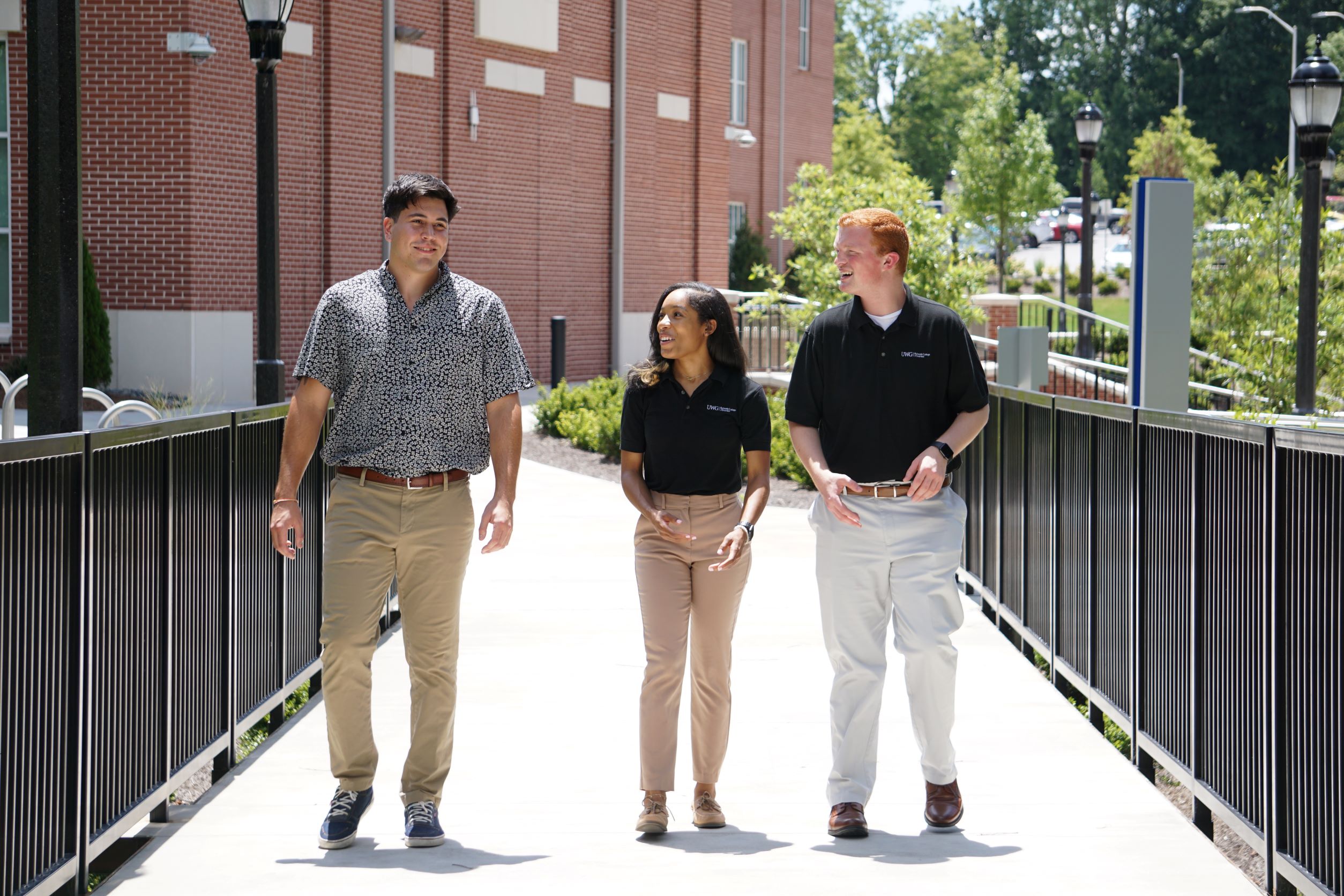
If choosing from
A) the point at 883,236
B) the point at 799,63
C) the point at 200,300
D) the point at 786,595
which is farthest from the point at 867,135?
the point at 883,236

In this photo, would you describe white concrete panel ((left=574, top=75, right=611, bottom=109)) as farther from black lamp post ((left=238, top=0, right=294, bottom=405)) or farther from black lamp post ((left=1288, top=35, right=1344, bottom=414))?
black lamp post ((left=238, top=0, right=294, bottom=405))

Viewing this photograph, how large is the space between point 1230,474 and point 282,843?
133 inches

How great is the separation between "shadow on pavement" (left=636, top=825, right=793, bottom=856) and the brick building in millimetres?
16398

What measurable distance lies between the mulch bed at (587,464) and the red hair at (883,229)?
10.4 meters

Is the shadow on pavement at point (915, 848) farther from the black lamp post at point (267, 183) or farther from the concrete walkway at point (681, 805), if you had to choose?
the black lamp post at point (267, 183)

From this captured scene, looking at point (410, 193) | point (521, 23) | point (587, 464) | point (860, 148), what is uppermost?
point (860, 148)

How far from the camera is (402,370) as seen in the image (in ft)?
17.1

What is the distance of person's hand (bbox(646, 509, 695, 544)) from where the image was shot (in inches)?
207

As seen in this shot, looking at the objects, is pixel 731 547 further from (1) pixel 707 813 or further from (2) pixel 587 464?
(2) pixel 587 464

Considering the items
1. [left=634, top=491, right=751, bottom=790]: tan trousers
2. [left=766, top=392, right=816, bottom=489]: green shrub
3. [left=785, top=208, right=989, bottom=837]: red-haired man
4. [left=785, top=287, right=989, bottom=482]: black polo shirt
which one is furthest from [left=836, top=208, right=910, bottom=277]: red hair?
[left=766, top=392, right=816, bottom=489]: green shrub

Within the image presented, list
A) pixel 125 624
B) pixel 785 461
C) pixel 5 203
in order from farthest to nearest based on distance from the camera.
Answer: pixel 5 203
pixel 785 461
pixel 125 624

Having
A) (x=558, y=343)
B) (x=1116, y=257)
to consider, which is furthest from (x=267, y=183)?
(x=1116, y=257)

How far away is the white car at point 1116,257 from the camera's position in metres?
65.2

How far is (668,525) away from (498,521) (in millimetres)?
561
